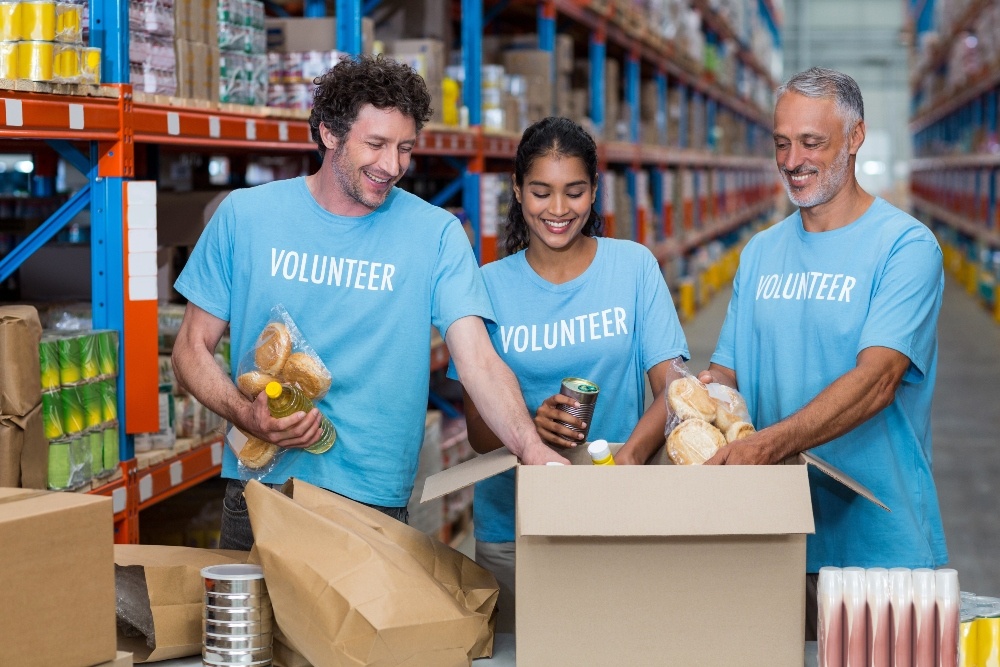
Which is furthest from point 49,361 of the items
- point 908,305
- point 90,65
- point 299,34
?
point 299,34

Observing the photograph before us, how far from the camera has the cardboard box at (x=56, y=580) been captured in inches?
62.0

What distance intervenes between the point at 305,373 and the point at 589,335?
0.63 meters

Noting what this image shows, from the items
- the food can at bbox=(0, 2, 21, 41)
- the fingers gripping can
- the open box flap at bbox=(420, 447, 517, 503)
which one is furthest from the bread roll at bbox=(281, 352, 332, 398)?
the food can at bbox=(0, 2, 21, 41)

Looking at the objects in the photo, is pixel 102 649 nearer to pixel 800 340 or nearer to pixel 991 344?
pixel 800 340

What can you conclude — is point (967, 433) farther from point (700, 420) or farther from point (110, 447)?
point (700, 420)

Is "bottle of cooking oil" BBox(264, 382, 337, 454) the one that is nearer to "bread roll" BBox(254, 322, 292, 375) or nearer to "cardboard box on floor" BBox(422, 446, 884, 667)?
"bread roll" BBox(254, 322, 292, 375)

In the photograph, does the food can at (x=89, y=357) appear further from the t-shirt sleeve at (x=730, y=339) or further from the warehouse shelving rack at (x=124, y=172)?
the t-shirt sleeve at (x=730, y=339)

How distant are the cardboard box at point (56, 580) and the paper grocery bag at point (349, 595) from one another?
23 centimetres

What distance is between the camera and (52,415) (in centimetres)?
282

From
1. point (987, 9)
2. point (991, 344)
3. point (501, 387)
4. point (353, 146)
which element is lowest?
point (991, 344)

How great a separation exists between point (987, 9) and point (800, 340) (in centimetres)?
1228

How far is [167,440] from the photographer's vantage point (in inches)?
136

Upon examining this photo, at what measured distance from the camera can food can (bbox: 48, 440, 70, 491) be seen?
2838 mm

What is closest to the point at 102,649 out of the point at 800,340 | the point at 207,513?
the point at 800,340
